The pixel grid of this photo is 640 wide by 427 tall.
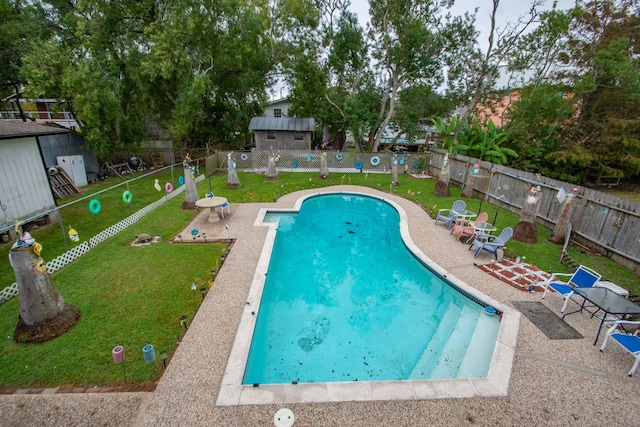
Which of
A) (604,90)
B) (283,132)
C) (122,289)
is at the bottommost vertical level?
(122,289)

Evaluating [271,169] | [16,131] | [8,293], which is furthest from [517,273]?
Result: [16,131]

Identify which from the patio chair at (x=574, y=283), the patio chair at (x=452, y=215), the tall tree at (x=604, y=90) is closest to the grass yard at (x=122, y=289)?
the patio chair at (x=574, y=283)

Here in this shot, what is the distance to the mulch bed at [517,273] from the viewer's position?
7967 mm

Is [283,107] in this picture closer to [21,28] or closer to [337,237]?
[21,28]

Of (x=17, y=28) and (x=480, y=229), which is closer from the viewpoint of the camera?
(x=480, y=229)

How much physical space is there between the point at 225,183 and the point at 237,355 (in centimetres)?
1443

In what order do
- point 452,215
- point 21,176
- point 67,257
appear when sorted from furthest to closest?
point 452,215
point 21,176
point 67,257

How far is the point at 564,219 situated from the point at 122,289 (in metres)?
13.7

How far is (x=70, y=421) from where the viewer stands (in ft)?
14.5

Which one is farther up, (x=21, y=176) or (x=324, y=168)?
(x=21, y=176)

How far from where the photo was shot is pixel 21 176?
10.7 m

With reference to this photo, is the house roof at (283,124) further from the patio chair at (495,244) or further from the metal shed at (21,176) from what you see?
the patio chair at (495,244)

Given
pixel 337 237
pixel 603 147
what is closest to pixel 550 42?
pixel 603 147

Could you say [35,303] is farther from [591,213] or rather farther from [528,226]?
[591,213]
